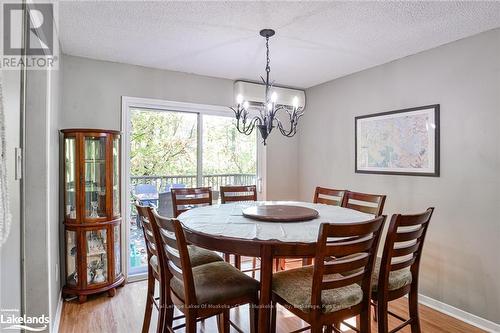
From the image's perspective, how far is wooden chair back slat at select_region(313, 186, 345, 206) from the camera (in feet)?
9.80

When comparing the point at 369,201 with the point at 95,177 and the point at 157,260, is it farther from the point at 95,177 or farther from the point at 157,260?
the point at 95,177

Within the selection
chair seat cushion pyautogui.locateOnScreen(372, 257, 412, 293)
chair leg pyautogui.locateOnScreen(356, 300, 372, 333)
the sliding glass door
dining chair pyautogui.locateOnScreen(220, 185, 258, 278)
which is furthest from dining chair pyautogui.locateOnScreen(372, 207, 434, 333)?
the sliding glass door

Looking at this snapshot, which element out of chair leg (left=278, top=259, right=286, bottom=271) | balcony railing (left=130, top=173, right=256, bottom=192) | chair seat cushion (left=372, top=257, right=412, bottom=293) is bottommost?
chair leg (left=278, top=259, right=286, bottom=271)

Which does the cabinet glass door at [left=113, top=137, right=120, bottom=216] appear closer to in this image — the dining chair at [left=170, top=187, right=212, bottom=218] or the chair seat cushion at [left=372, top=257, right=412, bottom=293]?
the dining chair at [left=170, top=187, right=212, bottom=218]

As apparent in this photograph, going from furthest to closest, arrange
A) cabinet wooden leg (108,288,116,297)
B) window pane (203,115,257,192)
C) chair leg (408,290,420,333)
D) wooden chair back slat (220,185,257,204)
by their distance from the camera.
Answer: window pane (203,115,257,192) → wooden chair back slat (220,185,257,204) → cabinet wooden leg (108,288,116,297) → chair leg (408,290,420,333)

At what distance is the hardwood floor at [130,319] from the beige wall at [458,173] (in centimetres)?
24

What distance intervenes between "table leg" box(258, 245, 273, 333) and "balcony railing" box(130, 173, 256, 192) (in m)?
2.36

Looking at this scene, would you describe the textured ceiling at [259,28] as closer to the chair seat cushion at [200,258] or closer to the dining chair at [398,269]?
the dining chair at [398,269]

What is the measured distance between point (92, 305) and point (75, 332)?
0.43 metres

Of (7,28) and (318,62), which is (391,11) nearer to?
(318,62)

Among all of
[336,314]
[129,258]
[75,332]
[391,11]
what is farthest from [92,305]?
[391,11]

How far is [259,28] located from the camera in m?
2.44

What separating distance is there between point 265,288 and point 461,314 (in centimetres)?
206

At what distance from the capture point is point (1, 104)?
3.27 feet
